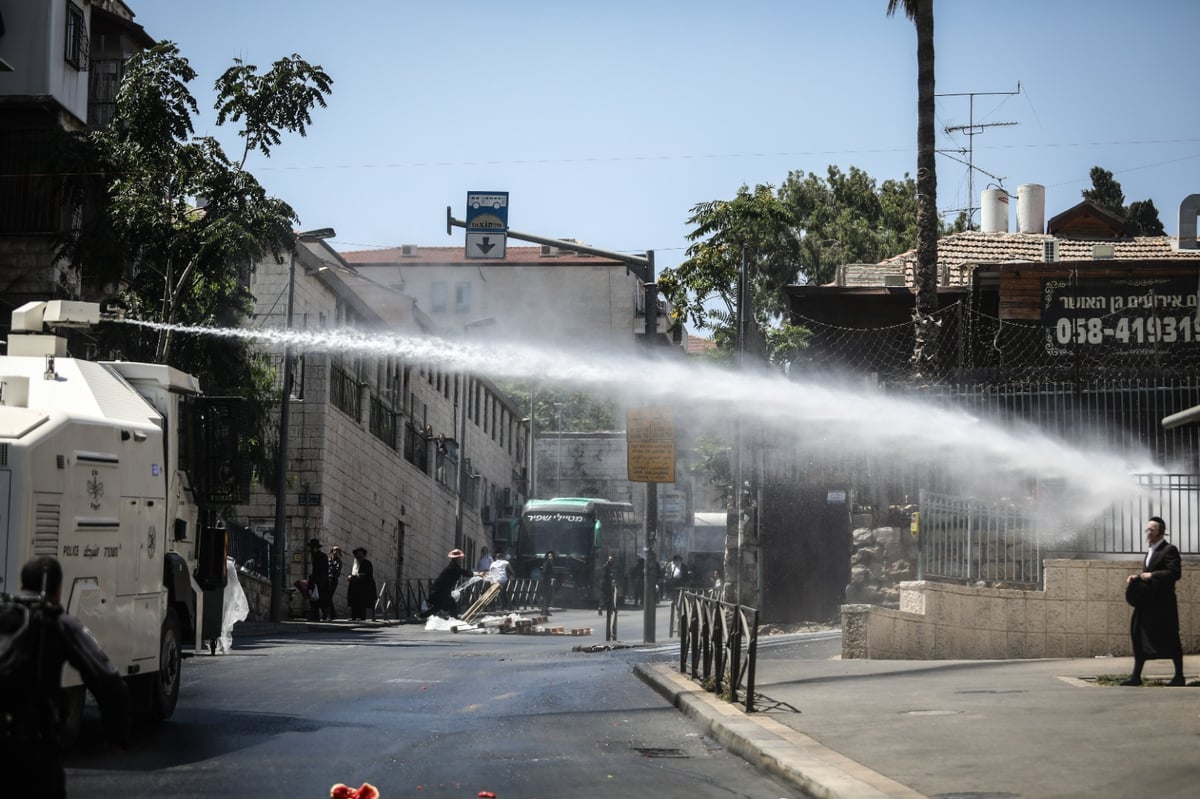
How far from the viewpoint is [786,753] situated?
9820 mm

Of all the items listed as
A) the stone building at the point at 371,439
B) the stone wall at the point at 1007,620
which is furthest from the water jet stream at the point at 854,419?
the stone building at the point at 371,439

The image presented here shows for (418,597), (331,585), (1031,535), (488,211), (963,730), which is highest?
(488,211)

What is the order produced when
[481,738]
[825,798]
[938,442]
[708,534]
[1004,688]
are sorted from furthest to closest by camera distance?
[708,534] → [938,442] → [1004,688] → [481,738] → [825,798]

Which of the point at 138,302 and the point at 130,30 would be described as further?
the point at 130,30

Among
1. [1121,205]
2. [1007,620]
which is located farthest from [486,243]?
A: [1121,205]

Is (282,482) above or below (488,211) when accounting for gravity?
below

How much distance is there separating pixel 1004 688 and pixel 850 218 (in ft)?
120

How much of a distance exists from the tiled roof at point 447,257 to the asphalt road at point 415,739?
6826 centimetres

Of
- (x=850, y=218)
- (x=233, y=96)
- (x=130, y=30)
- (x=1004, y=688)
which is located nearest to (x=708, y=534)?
(x=850, y=218)

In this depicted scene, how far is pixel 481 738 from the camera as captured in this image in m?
11.5

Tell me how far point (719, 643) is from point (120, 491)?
17.9 ft

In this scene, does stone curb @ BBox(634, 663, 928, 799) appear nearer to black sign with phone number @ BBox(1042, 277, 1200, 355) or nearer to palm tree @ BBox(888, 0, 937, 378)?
palm tree @ BBox(888, 0, 937, 378)

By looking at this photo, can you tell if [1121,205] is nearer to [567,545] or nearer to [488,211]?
[567,545]

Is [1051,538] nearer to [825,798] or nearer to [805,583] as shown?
[805,583]
